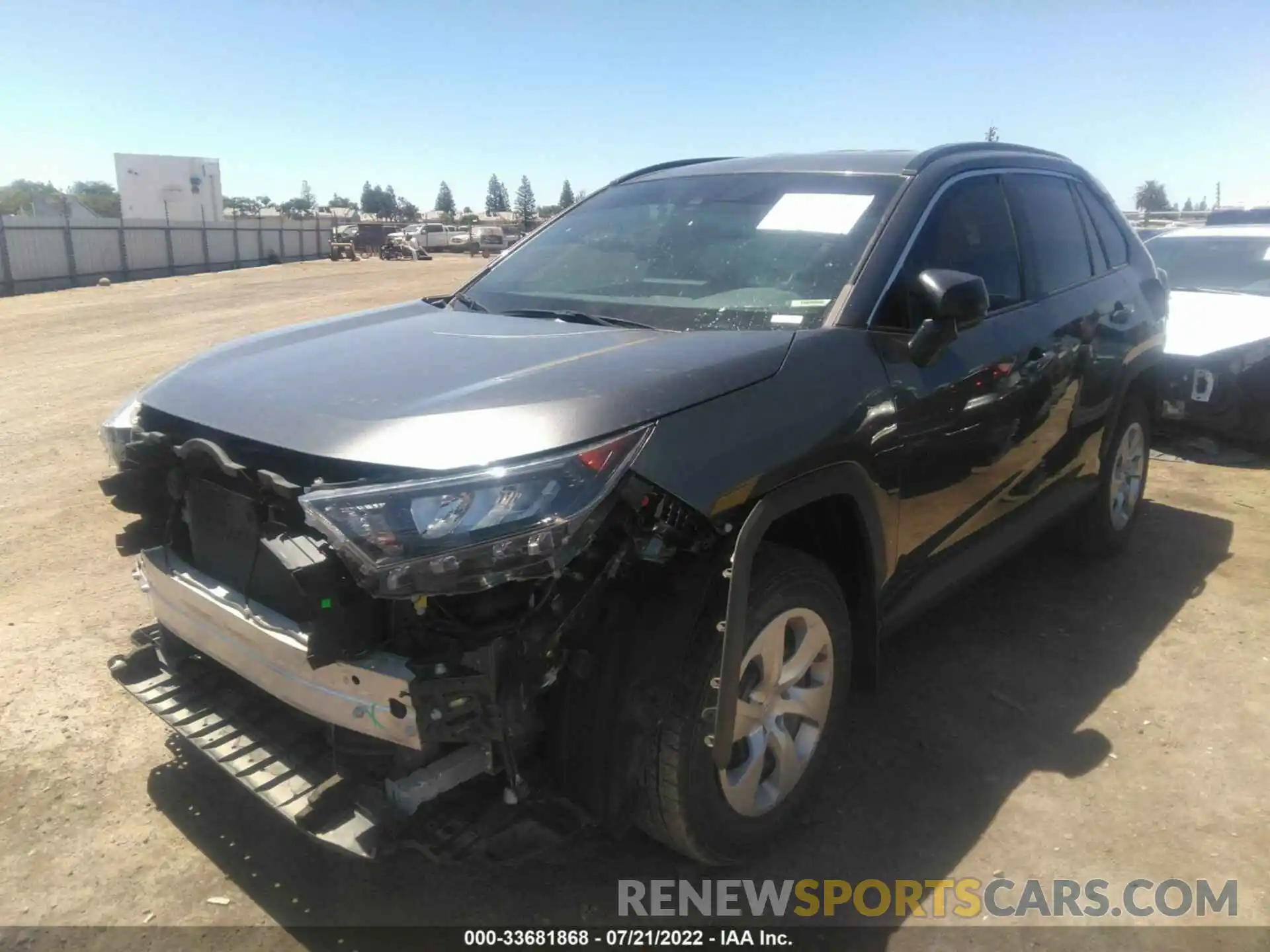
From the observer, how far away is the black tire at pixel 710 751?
88.6 inches

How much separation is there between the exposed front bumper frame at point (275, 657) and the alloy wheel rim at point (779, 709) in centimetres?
86

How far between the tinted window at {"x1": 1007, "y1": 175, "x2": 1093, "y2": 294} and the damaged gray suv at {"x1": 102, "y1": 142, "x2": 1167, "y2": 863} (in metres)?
0.30

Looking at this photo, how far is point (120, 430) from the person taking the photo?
2908mm

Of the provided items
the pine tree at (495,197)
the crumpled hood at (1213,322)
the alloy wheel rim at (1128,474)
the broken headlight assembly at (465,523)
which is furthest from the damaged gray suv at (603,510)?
the pine tree at (495,197)

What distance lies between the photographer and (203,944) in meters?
2.39

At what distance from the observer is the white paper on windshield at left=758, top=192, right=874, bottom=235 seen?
3.16m

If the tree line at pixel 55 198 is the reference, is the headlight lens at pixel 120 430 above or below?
below

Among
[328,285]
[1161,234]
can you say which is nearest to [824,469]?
[1161,234]

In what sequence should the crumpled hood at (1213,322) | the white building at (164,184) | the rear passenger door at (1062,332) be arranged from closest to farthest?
the rear passenger door at (1062,332), the crumpled hood at (1213,322), the white building at (164,184)

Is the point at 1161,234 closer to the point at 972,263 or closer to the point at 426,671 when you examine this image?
the point at 972,263

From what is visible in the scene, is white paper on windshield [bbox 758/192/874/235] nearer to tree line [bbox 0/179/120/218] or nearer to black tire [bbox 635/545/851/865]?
black tire [bbox 635/545/851/865]

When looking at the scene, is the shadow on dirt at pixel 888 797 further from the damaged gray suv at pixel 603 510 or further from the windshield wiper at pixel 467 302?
the windshield wiper at pixel 467 302

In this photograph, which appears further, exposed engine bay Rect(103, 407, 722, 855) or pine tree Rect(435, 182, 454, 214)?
pine tree Rect(435, 182, 454, 214)

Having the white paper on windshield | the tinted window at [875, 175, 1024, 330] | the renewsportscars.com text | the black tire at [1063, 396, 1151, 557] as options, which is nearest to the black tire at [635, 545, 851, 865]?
the renewsportscars.com text
